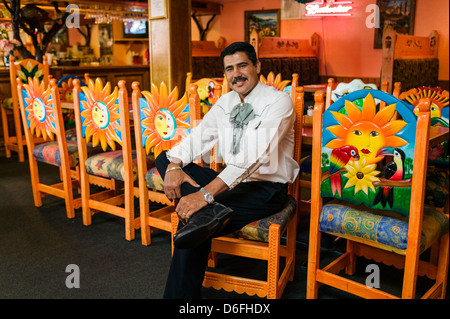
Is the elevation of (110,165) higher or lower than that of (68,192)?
higher

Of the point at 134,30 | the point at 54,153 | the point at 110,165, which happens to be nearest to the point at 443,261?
the point at 110,165

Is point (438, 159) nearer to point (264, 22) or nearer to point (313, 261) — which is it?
point (313, 261)

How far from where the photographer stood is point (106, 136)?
2.65 metres

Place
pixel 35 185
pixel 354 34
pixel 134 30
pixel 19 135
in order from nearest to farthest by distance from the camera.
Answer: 1. pixel 35 185
2. pixel 19 135
3. pixel 354 34
4. pixel 134 30

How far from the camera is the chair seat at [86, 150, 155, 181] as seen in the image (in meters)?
2.65

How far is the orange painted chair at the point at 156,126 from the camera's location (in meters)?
2.24

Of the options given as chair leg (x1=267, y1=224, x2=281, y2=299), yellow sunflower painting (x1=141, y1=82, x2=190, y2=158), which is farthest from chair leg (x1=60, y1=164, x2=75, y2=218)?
chair leg (x1=267, y1=224, x2=281, y2=299)

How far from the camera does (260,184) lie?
1.95 meters

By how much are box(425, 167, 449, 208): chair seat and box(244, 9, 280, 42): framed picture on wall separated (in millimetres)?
7289

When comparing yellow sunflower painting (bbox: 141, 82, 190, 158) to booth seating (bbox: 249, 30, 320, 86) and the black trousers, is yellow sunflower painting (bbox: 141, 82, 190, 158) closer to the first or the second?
the black trousers

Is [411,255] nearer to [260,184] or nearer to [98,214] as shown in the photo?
[260,184]

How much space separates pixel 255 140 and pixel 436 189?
3.69 feet

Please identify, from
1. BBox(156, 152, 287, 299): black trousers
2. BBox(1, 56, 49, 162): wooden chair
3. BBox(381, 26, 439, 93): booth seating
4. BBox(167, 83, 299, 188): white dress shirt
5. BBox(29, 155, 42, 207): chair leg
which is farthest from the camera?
BBox(381, 26, 439, 93): booth seating

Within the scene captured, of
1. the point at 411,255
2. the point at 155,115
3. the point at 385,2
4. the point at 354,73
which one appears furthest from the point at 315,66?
the point at 411,255
